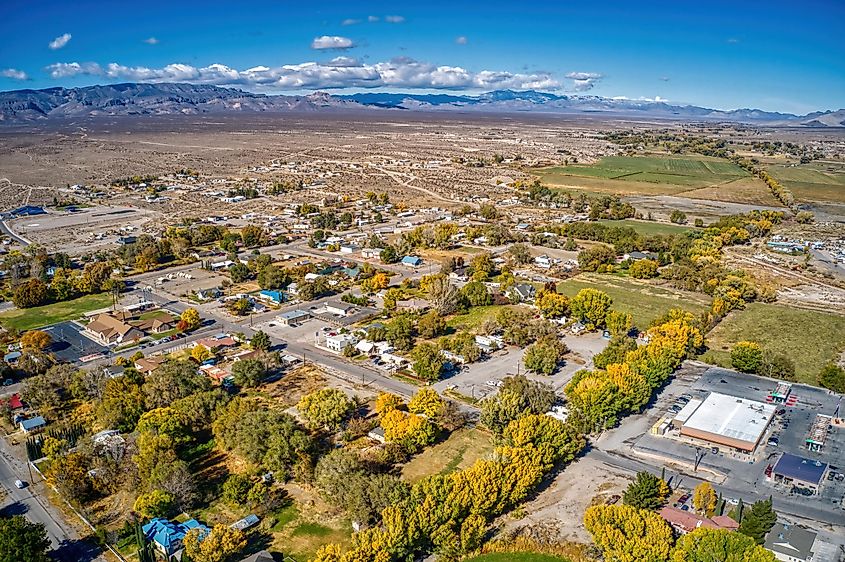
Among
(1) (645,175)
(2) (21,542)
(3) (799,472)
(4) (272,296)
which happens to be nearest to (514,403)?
(3) (799,472)

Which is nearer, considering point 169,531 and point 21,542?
point 21,542

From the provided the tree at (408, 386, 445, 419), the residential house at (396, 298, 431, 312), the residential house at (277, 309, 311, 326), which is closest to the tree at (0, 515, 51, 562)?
the tree at (408, 386, 445, 419)

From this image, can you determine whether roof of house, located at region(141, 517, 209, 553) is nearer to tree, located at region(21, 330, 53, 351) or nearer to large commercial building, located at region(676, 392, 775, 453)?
tree, located at region(21, 330, 53, 351)

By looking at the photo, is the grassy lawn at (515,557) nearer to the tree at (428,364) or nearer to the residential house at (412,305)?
the tree at (428,364)

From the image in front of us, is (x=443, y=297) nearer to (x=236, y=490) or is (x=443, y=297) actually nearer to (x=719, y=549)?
(x=236, y=490)

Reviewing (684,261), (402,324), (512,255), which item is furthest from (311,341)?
(684,261)

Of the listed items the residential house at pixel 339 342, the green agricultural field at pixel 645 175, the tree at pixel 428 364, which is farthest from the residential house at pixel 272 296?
the green agricultural field at pixel 645 175

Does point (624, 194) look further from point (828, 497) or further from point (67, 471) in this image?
point (67, 471)
